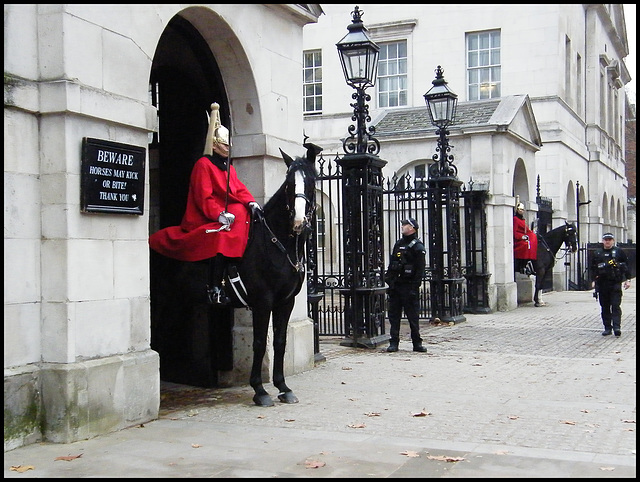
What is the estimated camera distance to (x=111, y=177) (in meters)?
7.11

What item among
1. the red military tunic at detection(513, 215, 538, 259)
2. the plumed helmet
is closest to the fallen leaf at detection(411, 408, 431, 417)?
the plumed helmet

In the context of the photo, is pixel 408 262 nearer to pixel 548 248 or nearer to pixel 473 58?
pixel 548 248

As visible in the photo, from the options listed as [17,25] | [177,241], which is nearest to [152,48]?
[17,25]

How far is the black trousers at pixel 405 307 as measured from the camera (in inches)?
480

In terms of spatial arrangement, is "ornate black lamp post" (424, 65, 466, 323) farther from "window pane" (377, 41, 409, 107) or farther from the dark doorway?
"window pane" (377, 41, 409, 107)

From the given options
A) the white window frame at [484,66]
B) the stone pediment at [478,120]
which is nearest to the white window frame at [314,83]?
the white window frame at [484,66]

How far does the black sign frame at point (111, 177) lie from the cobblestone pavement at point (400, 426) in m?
1.95

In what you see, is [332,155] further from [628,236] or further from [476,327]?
[628,236]

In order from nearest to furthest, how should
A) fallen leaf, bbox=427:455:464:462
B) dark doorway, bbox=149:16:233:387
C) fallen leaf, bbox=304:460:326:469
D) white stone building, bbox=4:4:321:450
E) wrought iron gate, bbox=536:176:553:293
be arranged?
fallen leaf, bbox=304:460:326:469 → fallen leaf, bbox=427:455:464:462 → white stone building, bbox=4:4:321:450 → dark doorway, bbox=149:16:233:387 → wrought iron gate, bbox=536:176:553:293

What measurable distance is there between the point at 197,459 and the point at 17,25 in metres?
3.71

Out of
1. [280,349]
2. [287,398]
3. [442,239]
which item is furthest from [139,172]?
[442,239]

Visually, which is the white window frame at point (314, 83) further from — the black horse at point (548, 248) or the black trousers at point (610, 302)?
the black trousers at point (610, 302)

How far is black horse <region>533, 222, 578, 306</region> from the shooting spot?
2086 cm

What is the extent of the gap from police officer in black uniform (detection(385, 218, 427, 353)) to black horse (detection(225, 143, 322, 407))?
3.83m
